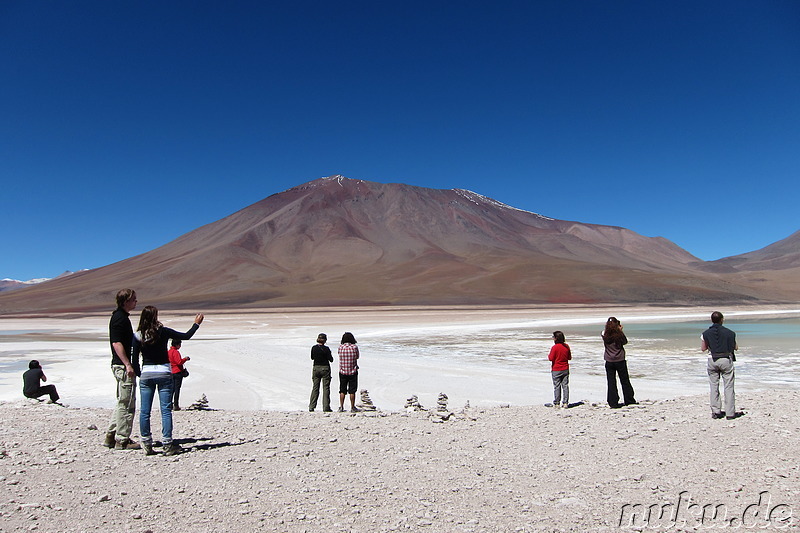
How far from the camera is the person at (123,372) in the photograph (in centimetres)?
592

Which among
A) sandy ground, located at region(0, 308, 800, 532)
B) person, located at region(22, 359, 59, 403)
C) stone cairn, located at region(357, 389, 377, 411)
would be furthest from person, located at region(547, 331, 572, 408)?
person, located at region(22, 359, 59, 403)

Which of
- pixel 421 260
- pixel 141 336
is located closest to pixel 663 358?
pixel 141 336

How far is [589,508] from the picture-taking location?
4.35m

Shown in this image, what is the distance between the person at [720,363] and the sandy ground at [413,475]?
0.25 meters

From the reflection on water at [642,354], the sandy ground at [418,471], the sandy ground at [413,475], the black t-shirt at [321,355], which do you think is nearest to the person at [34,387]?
the sandy ground at [418,471]

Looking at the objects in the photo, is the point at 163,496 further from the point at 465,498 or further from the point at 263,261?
the point at 263,261

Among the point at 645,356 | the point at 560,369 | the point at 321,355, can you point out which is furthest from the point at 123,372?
the point at 645,356

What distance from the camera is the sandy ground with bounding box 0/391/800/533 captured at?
4164mm

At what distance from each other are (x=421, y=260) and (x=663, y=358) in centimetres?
13754

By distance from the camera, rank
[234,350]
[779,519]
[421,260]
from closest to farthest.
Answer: [779,519] → [234,350] → [421,260]
